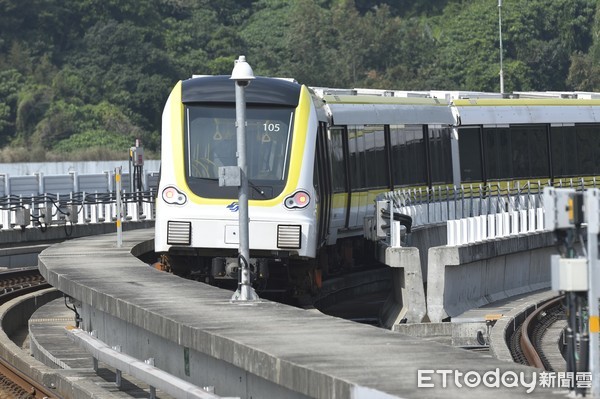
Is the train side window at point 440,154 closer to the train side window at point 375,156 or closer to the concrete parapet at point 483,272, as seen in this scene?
the train side window at point 375,156

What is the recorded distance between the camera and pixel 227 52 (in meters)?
141

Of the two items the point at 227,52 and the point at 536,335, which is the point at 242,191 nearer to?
the point at 536,335

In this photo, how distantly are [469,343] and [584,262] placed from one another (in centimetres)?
1492

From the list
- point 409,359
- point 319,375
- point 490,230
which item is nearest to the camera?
point 319,375

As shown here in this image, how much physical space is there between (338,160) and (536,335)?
18.5 ft

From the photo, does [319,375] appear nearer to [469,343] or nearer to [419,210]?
[469,343]

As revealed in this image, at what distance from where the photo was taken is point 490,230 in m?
32.7

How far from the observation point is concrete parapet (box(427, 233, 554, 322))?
2941cm

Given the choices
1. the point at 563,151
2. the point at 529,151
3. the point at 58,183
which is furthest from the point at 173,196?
the point at 58,183

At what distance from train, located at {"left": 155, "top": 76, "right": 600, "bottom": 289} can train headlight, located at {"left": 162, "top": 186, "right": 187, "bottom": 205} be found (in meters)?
0.02

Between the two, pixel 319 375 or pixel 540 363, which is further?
pixel 540 363

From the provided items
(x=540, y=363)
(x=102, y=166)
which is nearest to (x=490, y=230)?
(x=540, y=363)

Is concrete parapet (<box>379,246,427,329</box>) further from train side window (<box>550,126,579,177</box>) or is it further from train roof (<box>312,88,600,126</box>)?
train side window (<box>550,126,579,177</box>)

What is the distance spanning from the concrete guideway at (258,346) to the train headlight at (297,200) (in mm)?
2935
